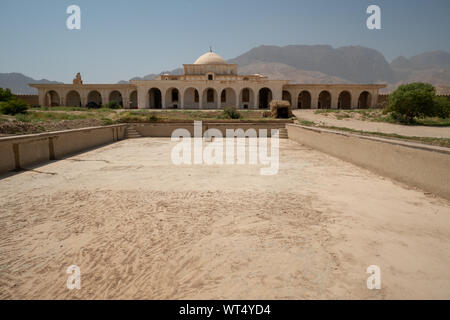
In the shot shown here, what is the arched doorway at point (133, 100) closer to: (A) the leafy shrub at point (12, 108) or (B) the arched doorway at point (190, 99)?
(B) the arched doorway at point (190, 99)

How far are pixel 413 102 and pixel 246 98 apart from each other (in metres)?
20.3

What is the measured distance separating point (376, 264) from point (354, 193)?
2.77 m

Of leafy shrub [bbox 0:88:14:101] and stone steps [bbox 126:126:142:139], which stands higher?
leafy shrub [bbox 0:88:14:101]

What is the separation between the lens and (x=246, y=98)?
3716cm

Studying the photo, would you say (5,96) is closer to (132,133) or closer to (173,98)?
(173,98)

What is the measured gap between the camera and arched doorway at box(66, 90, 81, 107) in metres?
38.7

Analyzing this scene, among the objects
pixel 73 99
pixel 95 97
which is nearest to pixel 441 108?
pixel 95 97

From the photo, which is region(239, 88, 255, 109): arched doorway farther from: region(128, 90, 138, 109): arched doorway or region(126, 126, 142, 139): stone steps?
region(126, 126, 142, 139): stone steps

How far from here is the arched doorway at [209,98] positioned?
3638 cm

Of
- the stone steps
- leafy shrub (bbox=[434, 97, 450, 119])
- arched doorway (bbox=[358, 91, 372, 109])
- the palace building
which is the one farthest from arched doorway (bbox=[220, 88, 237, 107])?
leafy shrub (bbox=[434, 97, 450, 119])

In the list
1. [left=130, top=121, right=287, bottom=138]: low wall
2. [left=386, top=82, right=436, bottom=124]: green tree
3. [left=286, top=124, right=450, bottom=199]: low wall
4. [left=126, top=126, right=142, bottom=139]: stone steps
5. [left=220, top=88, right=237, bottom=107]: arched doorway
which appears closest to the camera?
[left=286, top=124, right=450, bottom=199]: low wall

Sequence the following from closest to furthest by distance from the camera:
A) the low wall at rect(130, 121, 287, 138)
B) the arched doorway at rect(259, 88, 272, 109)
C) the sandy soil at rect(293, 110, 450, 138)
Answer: the sandy soil at rect(293, 110, 450, 138), the low wall at rect(130, 121, 287, 138), the arched doorway at rect(259, 88, 272, 109)
